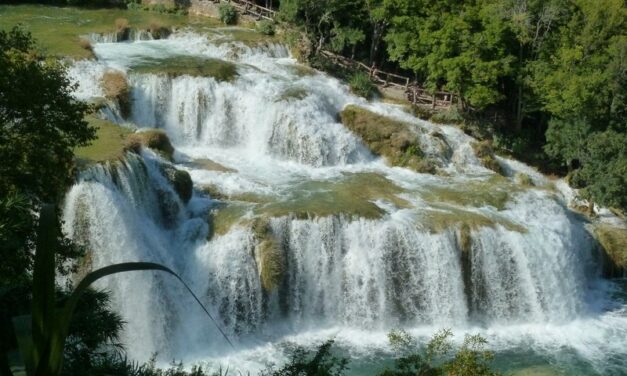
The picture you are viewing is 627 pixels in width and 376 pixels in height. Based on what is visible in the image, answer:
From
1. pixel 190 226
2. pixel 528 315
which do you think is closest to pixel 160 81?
pixel 190 226

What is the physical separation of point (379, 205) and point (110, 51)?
1527 centimetres

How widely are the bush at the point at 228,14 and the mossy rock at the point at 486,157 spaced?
16.9 m

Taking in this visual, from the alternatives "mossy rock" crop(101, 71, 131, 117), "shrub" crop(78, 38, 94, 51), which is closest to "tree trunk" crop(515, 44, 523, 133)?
"mossy rock" crop(101, 71, 131, 117)

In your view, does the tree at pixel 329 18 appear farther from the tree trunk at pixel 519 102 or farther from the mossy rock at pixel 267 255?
the mossy rock at pixel 267 255

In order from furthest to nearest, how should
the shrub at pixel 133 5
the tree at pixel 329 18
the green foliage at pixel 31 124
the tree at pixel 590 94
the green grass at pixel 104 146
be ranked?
the shrub at pixel 133 5
the tree at pixel 329 18
the tree at pixel 590 94
the green grass at pixel 104 146
the green foliage at pixel 31 124

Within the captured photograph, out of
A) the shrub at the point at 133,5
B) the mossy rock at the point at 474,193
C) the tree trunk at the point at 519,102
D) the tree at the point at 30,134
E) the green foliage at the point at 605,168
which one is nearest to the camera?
the tree at the point at 30,134

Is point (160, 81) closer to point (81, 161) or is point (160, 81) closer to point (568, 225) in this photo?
point (81, 161)

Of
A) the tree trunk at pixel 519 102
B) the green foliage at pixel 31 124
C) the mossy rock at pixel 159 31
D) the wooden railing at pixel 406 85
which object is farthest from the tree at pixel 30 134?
the tree trunk at pixel 519 102

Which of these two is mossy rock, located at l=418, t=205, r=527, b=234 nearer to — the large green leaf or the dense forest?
the dense forest

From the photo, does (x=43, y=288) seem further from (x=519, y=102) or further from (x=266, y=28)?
(x=266, y=28)

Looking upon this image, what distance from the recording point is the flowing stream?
717 inches

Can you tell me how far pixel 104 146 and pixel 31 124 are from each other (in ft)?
26.5

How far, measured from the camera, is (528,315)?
70.6 ft

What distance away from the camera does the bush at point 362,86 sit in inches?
1220
